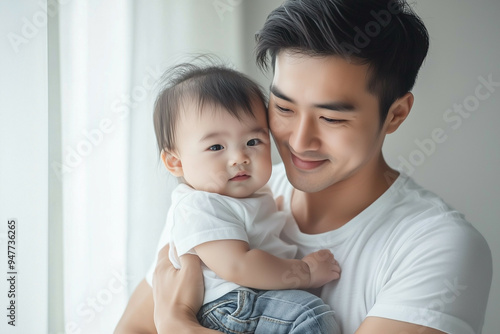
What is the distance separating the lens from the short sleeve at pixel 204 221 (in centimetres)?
123

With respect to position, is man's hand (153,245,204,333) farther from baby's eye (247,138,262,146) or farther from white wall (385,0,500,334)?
white wall (385,0,500,334)

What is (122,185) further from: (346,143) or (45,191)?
(346,143)

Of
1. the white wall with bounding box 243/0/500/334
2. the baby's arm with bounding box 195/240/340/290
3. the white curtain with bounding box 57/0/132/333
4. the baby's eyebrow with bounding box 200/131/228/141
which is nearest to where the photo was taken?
the baby's arm with bounding box 195/240/340/290

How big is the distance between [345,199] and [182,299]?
22.7 inches

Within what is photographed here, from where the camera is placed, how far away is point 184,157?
4.52 ft

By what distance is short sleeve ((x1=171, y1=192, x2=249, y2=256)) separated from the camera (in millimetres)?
1234

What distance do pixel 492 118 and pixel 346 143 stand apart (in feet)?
4.05

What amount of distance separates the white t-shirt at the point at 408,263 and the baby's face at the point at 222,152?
0.26 meters

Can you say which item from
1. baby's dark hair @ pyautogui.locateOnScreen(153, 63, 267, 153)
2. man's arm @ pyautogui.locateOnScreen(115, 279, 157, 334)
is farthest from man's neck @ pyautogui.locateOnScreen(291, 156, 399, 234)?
man's arm @ pyautogui.locateOnScreen(115, 279, 157, 334)

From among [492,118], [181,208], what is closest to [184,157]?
[181,208]

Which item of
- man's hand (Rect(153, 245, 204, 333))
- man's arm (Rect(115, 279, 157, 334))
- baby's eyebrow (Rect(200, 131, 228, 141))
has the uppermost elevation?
baby's eyebrow (Rect(200, 131, 228, 141))

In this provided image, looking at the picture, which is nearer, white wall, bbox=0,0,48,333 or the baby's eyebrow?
the baby's eyebrow

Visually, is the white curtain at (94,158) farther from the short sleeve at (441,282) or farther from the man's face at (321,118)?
the short sleeve at (441,282)

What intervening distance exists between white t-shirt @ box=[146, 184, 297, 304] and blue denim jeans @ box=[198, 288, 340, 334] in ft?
0.11
